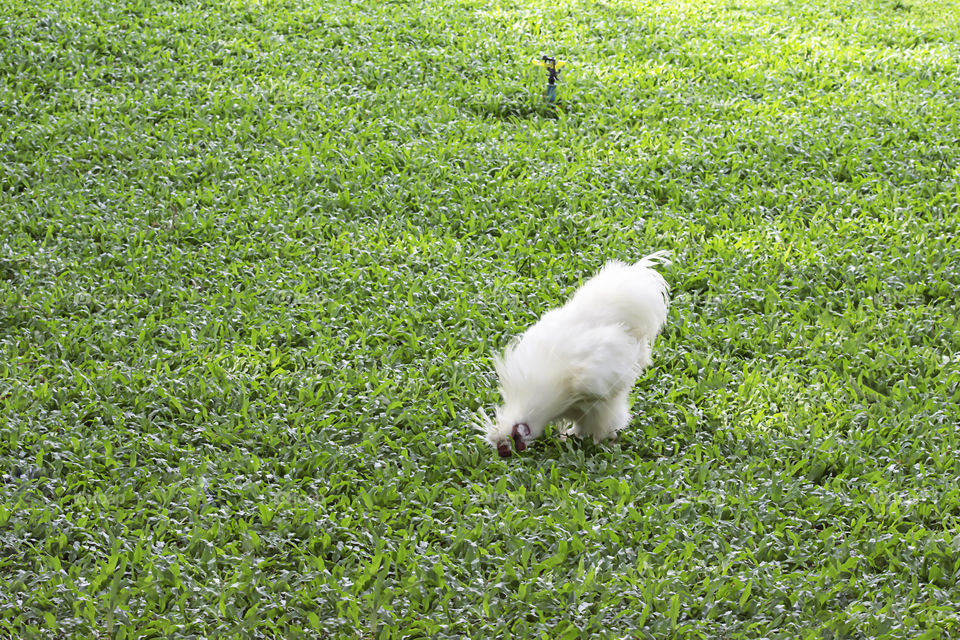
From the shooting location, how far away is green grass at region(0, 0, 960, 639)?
3.62 m

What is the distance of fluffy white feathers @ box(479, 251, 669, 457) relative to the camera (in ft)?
13.5

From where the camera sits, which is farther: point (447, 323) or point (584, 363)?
point (447, 323)

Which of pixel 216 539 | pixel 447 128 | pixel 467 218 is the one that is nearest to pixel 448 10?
pixel 447 128

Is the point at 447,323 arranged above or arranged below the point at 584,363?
below

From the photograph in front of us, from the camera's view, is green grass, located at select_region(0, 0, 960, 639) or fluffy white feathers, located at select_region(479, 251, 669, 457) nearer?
green grass, located at select_region(0, 0, 960, 639)

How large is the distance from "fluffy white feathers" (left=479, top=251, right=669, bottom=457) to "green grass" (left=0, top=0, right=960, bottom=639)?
0.19m

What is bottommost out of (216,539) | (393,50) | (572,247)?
(216,539)

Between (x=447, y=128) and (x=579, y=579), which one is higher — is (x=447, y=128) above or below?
above

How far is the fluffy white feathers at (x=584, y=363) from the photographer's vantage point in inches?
161

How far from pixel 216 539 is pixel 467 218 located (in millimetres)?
3230

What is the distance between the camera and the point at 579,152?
7336mm

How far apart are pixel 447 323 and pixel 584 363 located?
1456 mm

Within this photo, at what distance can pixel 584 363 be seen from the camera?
408 centimetres

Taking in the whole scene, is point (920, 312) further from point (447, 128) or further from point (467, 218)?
point (447, 128)
